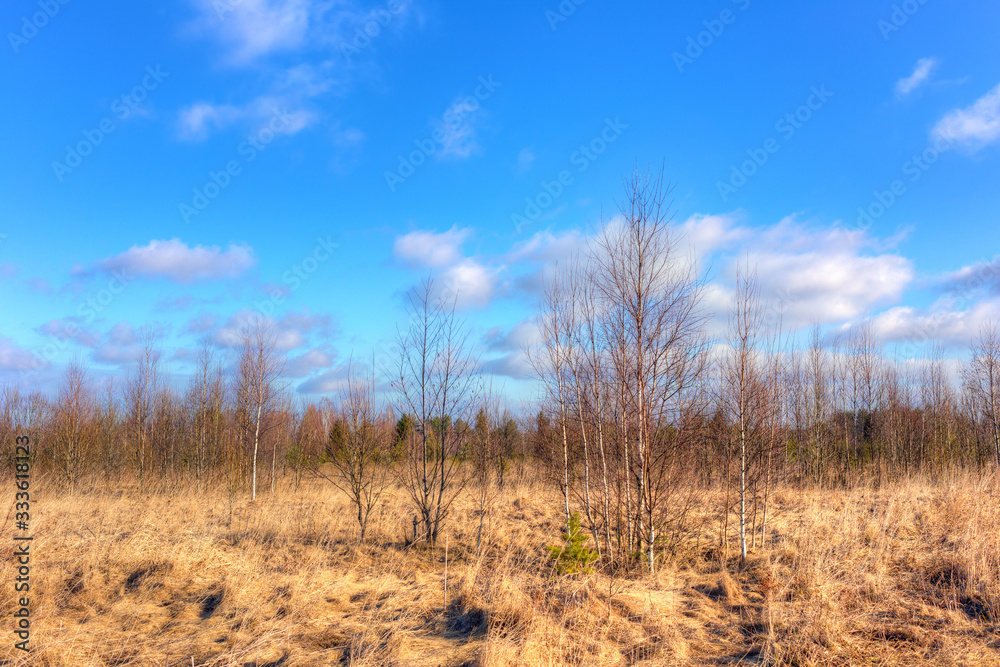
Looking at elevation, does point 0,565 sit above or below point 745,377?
below

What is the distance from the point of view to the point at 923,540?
877 centimetres

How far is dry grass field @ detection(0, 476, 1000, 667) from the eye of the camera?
4.95m

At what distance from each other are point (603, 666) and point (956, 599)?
4801 millimetres

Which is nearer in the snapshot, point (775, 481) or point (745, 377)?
point (745, 377)

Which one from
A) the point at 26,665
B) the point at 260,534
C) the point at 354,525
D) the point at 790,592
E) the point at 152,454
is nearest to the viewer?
the point at 26,665

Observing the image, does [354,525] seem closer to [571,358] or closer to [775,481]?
[571,358]

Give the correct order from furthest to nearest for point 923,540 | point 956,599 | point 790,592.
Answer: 1. point 923,540
2. point 790,592
3. point 956,599

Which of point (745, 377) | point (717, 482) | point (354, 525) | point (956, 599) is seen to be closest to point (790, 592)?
point (956, 599)

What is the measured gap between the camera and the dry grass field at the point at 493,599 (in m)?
4.95

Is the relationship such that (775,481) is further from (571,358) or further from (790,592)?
(571,358)

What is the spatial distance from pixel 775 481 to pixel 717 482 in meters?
1.13

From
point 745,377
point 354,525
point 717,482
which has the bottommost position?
point 354,525

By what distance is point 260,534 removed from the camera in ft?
31.4

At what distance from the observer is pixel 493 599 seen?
5852 millimetres
